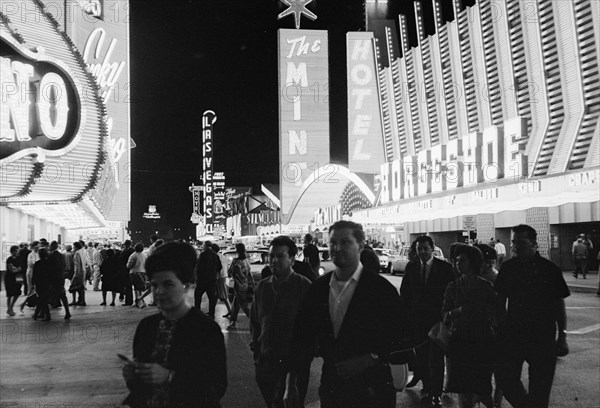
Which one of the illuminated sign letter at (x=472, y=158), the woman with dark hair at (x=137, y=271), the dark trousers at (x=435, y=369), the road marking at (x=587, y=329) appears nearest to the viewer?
the dark trousers at (x=435, y=369)

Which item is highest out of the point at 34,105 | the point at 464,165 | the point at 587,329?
the point at 34,105

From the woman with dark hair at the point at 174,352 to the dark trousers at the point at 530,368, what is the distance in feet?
10.1

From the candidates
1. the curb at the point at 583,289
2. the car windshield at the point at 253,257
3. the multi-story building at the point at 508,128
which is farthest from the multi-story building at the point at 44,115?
the curb at the point at 583,289

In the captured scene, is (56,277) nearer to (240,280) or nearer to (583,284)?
(240,280)

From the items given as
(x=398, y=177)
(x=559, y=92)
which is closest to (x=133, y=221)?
(x=398, y=177)

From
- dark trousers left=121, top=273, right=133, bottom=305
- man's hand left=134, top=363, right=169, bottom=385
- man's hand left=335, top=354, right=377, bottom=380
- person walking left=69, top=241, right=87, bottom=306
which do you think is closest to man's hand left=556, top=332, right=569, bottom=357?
man's hand left=335, top=354, right=377, bottom=380

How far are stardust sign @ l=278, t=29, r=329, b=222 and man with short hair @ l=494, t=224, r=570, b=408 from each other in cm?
4630

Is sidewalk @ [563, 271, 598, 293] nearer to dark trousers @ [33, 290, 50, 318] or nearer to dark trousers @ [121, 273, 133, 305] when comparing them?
dark trousers @ [121, 273, 133, 305]

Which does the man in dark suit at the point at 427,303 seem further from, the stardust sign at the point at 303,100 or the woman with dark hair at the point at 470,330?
the stardust sign at the point at 303,100

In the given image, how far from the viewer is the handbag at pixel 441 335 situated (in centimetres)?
536

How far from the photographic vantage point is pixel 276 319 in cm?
477

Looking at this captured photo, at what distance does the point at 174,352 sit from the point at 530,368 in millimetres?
3388

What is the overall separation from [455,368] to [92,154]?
53.9 feet

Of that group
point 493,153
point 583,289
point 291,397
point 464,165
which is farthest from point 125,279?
point 464,165
